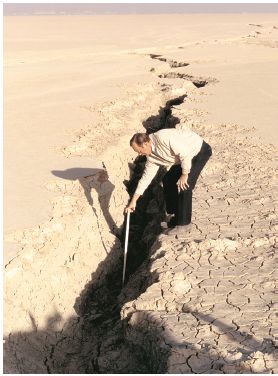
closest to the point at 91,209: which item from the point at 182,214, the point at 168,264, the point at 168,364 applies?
the point at 182,214

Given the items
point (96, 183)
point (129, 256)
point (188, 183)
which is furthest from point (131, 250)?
point (188, 183)

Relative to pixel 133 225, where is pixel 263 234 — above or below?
above

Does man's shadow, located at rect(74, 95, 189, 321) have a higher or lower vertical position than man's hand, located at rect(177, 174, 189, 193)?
lower

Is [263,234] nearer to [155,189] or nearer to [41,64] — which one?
[155,189]

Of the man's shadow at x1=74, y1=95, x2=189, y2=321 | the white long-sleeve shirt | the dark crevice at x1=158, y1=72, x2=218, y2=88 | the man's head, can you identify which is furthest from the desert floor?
the dark crevice at x1=158, y1=72, x2=218, y2=88

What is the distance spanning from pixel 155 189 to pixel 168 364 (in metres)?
3.60

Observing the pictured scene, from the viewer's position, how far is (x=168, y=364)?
2969 millimetres

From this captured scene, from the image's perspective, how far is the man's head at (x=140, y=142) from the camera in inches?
154

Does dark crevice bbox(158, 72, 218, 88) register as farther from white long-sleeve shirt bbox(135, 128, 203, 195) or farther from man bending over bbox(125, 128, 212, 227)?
white long-sleeve shirt bbox(135, 128, 203, 195)

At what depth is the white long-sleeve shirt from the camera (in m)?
4.17

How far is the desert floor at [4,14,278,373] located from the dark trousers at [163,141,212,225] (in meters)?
0.19

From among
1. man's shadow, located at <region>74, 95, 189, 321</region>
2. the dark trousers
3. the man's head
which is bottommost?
man's shadow, located at <region>74, 95, 189, 321</region>

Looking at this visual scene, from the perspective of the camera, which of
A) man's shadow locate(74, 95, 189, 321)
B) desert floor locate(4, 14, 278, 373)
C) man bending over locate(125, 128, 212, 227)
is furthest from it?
man's shadow locate(74, 95, 189, 321)

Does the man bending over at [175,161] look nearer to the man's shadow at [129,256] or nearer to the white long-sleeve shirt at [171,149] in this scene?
the white long-sleeve shirt at [171,149]
